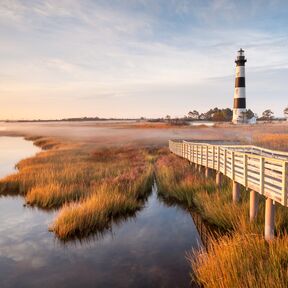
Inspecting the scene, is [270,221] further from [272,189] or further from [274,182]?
[274,182]

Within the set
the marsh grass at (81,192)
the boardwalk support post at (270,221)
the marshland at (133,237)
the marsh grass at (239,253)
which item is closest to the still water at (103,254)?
the marshland at (133,237)

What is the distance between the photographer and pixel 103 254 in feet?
34.7

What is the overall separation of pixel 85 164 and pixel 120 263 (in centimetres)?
1631

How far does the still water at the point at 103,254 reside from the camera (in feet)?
29.6

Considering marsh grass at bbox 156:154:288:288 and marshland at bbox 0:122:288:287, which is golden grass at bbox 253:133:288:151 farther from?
marsh grass at bbox 156:154:288:288

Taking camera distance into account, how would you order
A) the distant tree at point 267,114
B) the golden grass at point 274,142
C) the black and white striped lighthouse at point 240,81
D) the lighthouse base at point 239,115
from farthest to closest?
the distant tree at point 267,114 → the lighthouse base at point 239,115 → the black and white striped lighthouse at point 240,81 → the golden grass at point 274,142

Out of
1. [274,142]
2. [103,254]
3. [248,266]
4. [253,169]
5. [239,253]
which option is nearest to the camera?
[248,266]

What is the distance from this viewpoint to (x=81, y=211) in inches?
492

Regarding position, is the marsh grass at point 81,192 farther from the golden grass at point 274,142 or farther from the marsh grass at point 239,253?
the golden grass at point 274,142

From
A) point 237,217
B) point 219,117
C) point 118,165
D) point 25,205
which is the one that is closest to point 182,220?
point 237,217

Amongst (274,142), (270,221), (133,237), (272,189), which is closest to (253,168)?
(272,189)

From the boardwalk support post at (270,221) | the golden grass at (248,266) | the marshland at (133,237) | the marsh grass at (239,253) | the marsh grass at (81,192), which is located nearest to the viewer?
the golden grass at (248,266)

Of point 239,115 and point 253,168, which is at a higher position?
point 239,115

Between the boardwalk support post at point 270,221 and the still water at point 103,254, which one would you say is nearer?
the still water at point 103,254
